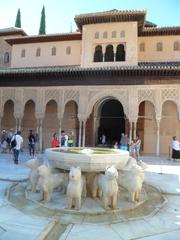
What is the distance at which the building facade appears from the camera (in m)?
15.0

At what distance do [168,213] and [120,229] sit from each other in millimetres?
1301

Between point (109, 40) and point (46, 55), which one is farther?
point (46, 55)

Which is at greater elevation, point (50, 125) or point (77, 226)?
point (50, 125)

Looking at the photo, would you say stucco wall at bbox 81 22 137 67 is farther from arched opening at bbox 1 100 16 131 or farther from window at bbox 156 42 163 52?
arched opening at bbox 1 100 16 131

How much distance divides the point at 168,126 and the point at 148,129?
4.28ft

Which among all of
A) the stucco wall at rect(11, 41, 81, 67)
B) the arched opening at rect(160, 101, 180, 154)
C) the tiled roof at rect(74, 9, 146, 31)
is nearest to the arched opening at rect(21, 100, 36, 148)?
the stucco wall at rect(11, 41, 81, 67)

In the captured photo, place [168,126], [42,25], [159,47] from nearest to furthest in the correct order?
[168,126] → [159,47] → [42,25]

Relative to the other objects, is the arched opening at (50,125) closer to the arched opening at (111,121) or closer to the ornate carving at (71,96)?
the ornate carving at (71,96)

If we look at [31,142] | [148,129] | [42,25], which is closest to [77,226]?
[31,142]

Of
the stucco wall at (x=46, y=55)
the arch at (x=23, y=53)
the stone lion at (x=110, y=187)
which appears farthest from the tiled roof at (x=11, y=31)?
the stone lion at (x=110, y=187)

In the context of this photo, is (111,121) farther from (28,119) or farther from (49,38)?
(49,38)

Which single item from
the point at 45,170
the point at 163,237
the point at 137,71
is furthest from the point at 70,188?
the point at 137,71

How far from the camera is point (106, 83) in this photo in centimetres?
1557

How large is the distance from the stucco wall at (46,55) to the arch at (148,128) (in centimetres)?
588
